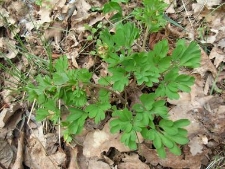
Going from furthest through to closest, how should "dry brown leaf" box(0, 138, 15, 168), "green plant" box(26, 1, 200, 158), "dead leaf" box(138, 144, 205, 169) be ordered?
"dry brown leaf" box(0, 138, 15, 168)
"dead leaf" box(138, 144, 205, 169)
"green plant" box(26, 1, 200, 158)

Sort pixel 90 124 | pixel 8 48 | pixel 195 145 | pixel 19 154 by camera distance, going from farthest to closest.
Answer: pixel 8 48
pixel 19 154
pixel 90 124
pixel 195 145

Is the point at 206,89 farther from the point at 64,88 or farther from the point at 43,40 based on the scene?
the point at 43,40

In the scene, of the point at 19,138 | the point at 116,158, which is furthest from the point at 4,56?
the point at 116,158

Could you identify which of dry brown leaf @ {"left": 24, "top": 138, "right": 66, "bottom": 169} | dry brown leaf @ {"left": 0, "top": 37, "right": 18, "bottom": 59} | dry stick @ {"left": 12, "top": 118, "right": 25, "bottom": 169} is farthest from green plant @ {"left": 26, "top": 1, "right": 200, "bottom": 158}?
dry brown leaf @ {"left": 0, "top": 37, "right": 18, "bottom": 59}

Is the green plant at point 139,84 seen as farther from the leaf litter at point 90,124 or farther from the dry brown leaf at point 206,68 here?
the dry brown leaf at point 206,68

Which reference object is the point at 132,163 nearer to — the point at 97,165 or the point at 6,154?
the point at 97,165

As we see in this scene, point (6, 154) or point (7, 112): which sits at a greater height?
point (7, 112)

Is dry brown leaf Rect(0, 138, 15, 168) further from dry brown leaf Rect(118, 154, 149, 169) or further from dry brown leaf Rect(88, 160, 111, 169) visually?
dry brown leaf Rect(118, 154, 149, 169)

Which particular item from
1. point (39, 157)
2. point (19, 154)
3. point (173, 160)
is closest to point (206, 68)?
point (173, 160)

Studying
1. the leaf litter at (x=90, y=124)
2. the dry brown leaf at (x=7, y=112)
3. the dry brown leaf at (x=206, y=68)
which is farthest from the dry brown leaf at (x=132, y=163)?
the dry brown leaf at (x=7, y=112)
